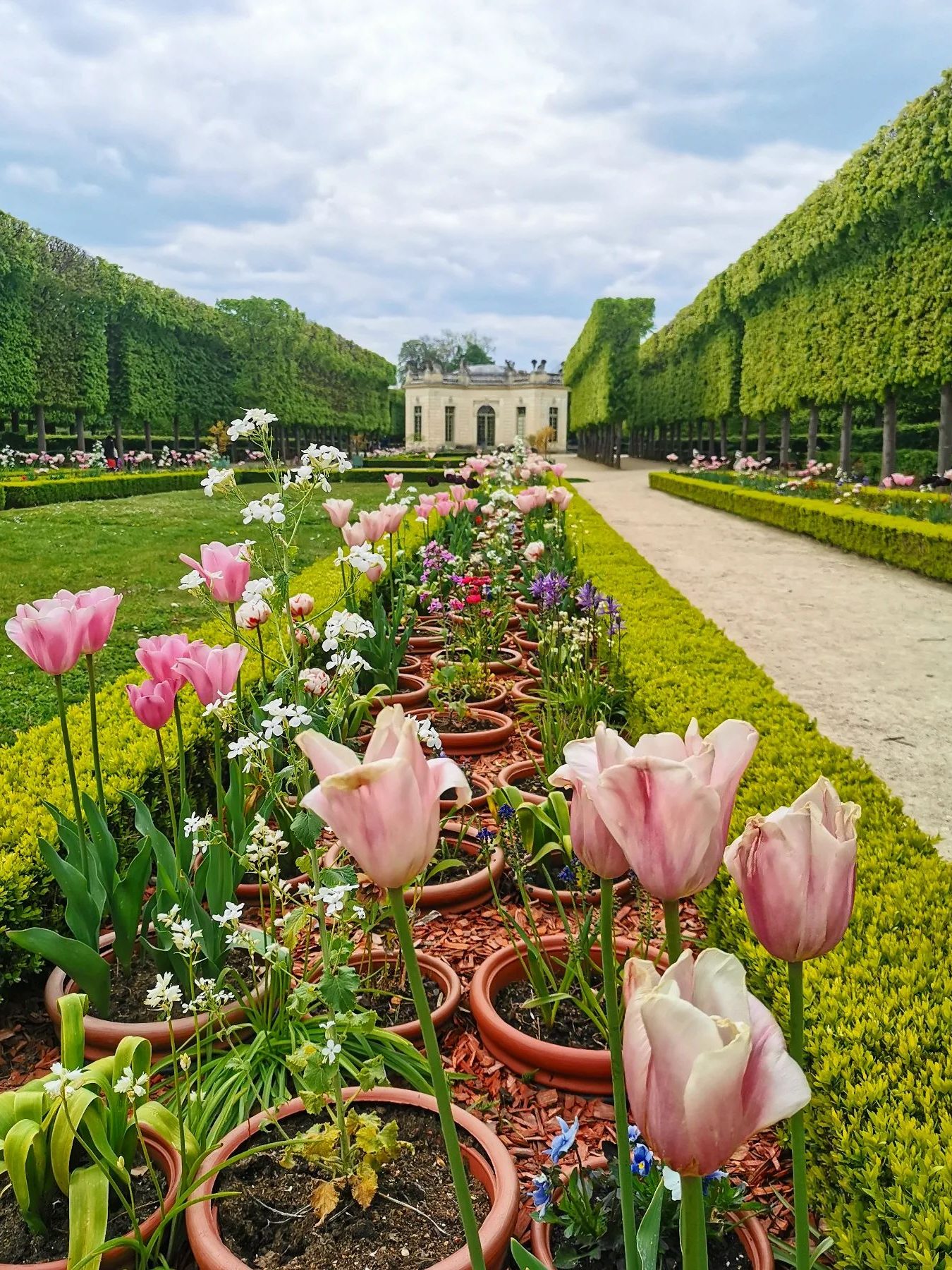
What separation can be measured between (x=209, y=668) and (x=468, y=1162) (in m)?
1.15

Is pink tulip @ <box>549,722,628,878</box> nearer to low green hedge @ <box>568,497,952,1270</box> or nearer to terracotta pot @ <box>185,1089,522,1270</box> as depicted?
low green hedge @ <box>568,497,952,1270</box>

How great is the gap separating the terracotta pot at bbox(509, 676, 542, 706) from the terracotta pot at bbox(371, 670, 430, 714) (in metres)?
0.47

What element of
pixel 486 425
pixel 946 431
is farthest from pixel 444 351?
pixel 946 431

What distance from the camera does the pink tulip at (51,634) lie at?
1786 mm

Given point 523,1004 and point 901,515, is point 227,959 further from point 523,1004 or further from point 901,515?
point 901,515

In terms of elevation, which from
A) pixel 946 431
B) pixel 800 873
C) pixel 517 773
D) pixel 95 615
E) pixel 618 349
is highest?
pixel 618 349

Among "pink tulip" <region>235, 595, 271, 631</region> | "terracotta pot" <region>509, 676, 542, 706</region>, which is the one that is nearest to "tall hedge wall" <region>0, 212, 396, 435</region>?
"terracotta pot" <region>509, 676, 542, 706</region>

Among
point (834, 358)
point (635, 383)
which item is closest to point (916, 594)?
point (834, 358)

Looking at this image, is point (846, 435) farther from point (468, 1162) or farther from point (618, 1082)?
point (618, 1082)

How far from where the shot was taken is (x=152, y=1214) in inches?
63.8

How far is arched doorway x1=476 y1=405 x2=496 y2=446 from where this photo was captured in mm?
67875

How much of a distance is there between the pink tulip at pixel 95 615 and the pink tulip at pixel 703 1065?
4.91 feet

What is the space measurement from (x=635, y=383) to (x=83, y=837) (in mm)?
38520

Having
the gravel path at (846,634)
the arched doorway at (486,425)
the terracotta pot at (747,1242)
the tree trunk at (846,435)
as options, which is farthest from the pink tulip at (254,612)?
the arched doorway at (486,425)
